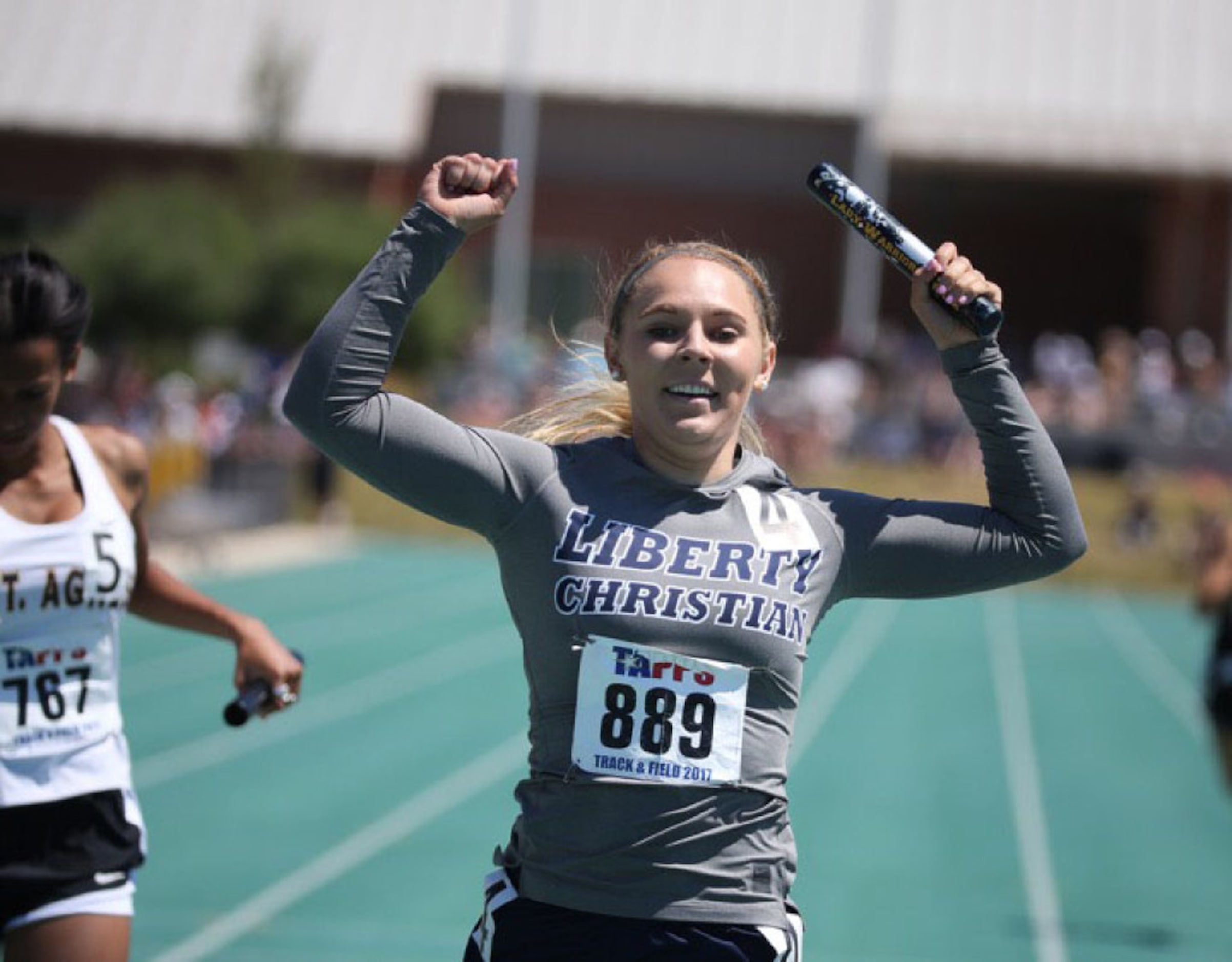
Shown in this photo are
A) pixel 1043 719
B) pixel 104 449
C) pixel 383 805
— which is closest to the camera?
pixel 104 449

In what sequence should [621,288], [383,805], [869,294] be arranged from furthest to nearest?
1. [869,294]
2. [383,805]
3. [621,288]

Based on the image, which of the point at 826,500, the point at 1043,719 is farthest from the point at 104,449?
the point at 1043,719

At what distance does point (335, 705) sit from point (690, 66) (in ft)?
82.3

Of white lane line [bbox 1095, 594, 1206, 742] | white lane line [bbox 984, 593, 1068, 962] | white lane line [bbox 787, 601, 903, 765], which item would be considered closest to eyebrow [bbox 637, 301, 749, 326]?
white lane line [bbox 984, 593, 1068, 962]

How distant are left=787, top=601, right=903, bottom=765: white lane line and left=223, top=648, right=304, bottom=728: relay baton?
6152 millimetres

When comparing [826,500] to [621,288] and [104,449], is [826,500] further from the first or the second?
[104,449]

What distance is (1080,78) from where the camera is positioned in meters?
34.8

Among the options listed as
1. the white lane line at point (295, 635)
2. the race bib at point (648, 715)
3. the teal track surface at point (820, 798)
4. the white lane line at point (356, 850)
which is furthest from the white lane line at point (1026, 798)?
the white lane line at point (295, 635)

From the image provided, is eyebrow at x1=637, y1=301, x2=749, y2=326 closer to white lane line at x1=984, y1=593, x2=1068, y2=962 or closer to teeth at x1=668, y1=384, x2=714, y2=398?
teeth at x1=668, y1=384, x2=714, y2=398

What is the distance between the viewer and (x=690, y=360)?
9.06 feet

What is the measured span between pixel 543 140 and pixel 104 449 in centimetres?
3140

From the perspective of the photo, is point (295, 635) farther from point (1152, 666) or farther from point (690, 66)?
point (690, 66)

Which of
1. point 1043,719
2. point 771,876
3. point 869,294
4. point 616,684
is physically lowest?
point 771,876

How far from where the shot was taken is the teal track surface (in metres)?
7.07
